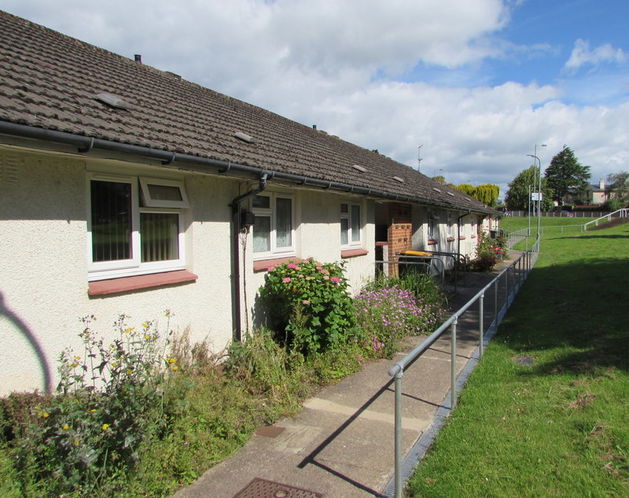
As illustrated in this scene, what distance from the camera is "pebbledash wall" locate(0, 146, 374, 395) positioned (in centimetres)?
339

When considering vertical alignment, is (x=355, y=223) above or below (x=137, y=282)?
above

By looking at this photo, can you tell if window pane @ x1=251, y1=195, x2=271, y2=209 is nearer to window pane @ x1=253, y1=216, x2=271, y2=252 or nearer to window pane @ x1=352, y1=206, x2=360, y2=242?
window pane @ x1=253, y1=216, x2=271, y2=252

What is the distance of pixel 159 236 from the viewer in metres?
4.94

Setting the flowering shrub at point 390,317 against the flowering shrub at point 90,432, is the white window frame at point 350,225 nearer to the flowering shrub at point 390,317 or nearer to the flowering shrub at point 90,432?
the flowering shrub at point 390,317

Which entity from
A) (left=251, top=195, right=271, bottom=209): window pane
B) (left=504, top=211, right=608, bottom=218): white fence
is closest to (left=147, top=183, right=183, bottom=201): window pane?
(left=251, top=195, right=271, bottom=209): window pane

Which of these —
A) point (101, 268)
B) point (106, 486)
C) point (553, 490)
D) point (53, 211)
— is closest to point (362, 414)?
point (553, 490)

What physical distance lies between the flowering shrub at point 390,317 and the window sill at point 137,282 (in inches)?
112

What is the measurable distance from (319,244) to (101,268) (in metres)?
4.08

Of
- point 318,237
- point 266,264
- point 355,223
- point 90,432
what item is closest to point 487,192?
point 355,223

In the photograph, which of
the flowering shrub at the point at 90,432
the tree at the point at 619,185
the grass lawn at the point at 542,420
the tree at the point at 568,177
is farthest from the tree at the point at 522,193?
the flowering shrub at the point at 90,432

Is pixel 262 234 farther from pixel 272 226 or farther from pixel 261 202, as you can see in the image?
pixel 261 202

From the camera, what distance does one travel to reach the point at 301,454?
3.66m

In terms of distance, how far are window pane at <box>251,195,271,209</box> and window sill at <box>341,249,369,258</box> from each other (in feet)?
7.74

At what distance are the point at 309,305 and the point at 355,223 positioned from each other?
4.20 metres
